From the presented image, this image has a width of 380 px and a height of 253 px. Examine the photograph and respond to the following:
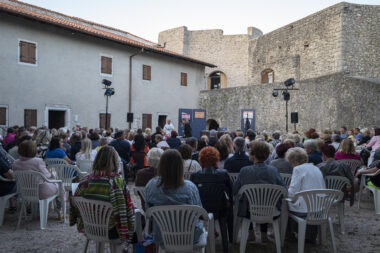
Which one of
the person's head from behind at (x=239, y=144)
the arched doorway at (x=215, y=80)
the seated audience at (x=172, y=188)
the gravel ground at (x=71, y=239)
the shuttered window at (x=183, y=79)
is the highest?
the arched doorway at (x=215, y=80)

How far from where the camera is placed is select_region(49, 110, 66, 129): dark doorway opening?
541 inches

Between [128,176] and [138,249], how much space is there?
5.64 meters

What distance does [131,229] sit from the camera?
2.81 m

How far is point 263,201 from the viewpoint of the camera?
3.38 meters

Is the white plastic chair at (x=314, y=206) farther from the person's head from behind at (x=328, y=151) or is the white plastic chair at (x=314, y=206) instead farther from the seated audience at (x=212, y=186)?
the person's head from behind at (x=328, y=151)

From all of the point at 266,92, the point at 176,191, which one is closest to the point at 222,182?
the point at 176,191

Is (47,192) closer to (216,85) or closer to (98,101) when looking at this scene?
(98,101)

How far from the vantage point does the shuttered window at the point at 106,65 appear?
1512cm

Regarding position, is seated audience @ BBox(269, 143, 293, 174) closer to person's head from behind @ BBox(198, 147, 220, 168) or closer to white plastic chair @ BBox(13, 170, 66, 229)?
person's head from behind @ BBox(198, 147, 220, 168)

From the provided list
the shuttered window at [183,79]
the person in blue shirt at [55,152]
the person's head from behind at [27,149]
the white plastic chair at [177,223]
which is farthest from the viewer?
the shuttered window at [183,79]

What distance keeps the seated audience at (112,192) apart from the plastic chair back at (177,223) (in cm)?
27

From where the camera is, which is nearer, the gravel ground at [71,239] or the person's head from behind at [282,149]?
the gravel ground at [71,239]

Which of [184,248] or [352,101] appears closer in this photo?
[184,248]

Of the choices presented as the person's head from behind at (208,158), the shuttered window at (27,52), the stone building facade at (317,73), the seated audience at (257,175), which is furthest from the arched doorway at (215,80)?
the person's head from behind at (208,158)
